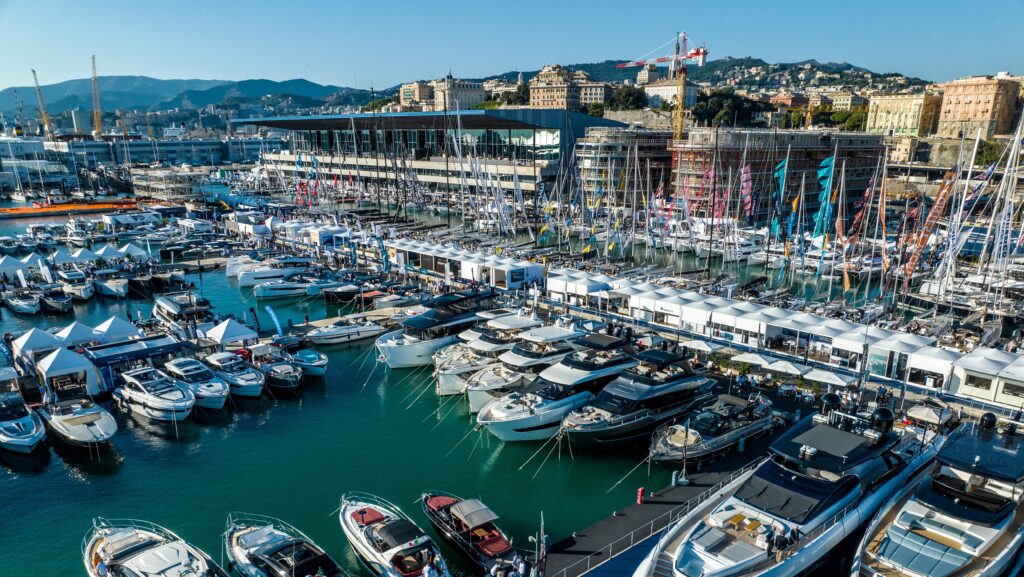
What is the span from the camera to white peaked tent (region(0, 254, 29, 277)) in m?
49.8

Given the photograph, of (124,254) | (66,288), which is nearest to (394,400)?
(66,288)

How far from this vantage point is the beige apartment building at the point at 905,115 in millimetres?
143875

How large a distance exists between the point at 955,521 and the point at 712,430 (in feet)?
26.7

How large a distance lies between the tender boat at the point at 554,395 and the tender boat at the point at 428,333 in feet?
27.6

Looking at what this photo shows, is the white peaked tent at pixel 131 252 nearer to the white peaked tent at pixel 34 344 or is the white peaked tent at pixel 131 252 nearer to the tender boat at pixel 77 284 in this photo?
the tender boat at pixel 77 284

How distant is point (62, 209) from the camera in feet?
313

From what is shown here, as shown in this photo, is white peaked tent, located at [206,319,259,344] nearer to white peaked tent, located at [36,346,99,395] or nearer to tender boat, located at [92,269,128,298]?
white peaked tent, located at [36,346,99,395]

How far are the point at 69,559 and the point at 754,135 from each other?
78604mm

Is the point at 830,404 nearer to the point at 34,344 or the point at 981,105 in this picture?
the point at 34,344

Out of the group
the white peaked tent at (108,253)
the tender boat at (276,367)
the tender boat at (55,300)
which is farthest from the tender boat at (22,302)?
the tender boat at (276,367)

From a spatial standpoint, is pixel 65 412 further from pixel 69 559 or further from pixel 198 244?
pixel 198 244

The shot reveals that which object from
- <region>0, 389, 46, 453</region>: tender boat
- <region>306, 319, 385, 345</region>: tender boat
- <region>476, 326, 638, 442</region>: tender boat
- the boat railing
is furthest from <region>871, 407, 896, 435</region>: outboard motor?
<region>0, 389, 46, 453</region>: tender boat

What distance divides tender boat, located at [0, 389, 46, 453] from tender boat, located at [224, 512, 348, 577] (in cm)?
1169

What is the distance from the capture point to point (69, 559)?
1842cm
